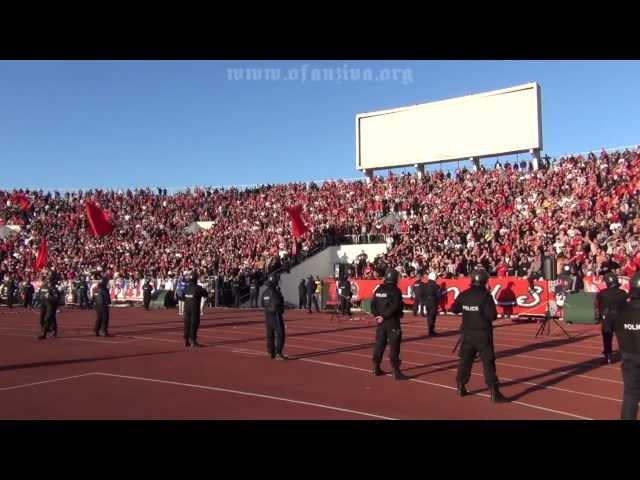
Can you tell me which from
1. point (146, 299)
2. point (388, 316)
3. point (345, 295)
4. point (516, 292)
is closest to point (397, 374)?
point (388, 316)

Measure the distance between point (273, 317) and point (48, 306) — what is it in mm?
7865

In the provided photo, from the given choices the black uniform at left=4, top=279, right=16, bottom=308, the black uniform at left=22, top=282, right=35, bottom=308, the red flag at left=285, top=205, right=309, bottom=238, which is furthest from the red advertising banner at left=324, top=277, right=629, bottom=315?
the black uniform at left=4, top=279, right=16, bottom=308

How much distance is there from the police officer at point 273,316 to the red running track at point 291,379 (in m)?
0.33

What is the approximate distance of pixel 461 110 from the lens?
35.2m

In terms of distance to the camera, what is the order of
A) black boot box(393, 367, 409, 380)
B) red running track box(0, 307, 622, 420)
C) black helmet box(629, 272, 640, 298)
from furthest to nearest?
black boot box(393, 367, 409, 380)
red running track box(0, 307, 622, 420)
black helmet box(629, 272, 640, 298)

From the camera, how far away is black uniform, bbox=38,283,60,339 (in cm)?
1619

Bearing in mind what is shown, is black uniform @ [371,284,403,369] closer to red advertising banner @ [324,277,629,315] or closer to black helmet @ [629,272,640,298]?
black helmet @ [629,272,640,298]

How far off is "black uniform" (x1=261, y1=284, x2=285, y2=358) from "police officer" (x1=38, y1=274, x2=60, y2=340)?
7.21 m

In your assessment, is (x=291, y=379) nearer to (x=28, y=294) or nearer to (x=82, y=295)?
(x=82, y=295)

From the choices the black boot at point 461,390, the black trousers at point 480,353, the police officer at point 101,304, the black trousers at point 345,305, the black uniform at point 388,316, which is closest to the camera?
the black trousers at point 480,353

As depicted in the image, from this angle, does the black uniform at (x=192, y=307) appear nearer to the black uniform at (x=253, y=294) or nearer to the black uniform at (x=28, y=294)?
the black uniform at (x=253, y=294)

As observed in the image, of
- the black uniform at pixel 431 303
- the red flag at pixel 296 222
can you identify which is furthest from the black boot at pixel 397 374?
the red flag at pixel 296 222

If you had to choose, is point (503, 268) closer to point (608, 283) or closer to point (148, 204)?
point (608, 283)

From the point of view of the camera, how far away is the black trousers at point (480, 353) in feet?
27.2
